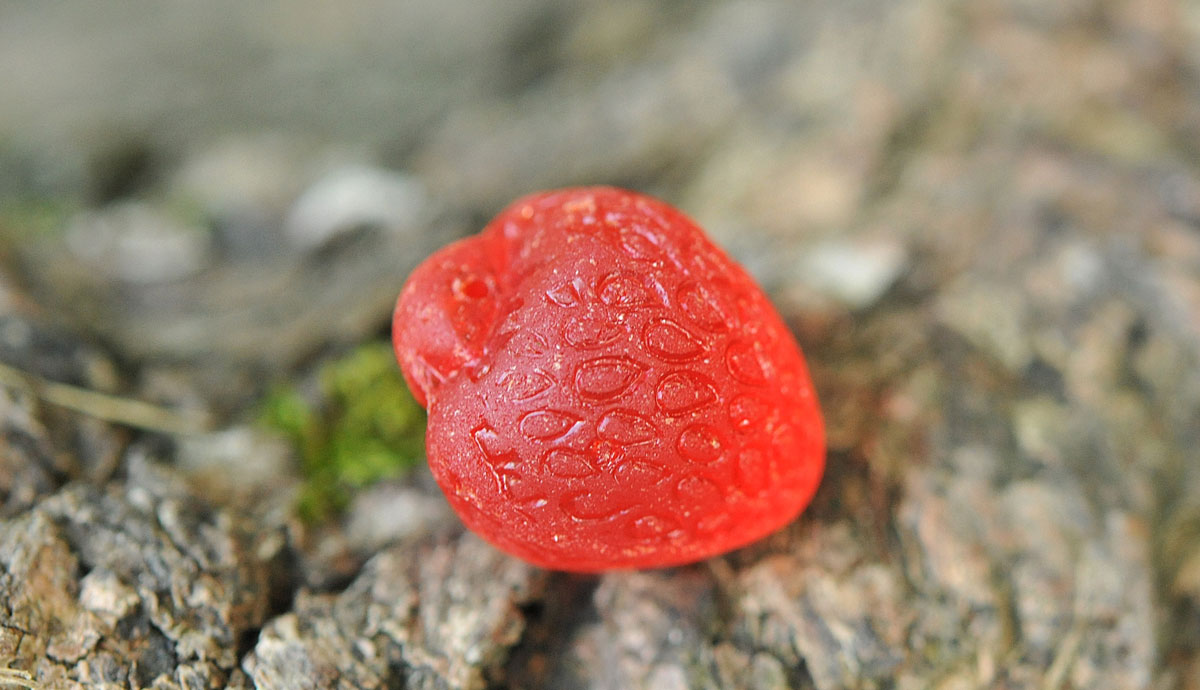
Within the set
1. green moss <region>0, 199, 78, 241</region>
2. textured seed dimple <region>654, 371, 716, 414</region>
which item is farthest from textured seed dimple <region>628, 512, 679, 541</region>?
green moss <region>0, 199, 78, 241</region>

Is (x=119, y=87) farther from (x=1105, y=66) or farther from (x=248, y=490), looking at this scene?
(x=1105, y=66)

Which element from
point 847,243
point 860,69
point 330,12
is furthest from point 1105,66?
point 330,12

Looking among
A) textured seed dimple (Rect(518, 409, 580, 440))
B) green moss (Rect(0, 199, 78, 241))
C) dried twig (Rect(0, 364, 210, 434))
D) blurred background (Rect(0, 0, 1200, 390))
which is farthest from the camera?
green moss (Rect(0, 199, 78, 241))

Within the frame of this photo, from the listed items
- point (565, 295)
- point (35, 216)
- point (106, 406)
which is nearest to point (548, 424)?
point (565, 295)

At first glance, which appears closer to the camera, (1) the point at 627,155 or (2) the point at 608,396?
(2) the point at 608,396

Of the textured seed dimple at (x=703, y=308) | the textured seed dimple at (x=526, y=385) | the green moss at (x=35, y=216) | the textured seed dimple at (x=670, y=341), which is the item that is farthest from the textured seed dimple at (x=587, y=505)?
the green moss at (x=35, y=216)

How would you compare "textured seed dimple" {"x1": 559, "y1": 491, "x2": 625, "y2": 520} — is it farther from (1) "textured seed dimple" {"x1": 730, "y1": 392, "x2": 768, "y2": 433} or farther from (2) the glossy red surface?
(1) "textured seed dimple" {"x1": 730, "y1": 392, "x2": 768, "y2": 433}

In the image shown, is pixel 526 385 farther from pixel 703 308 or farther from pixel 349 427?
pixel 349 427

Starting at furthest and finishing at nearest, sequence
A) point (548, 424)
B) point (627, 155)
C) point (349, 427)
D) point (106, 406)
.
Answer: point (627, 155) < point (349, 427) < point (106, 406) < point (548, 424)

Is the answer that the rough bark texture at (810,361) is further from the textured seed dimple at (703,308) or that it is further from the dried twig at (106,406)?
the textured seed dimple at (703,308)
